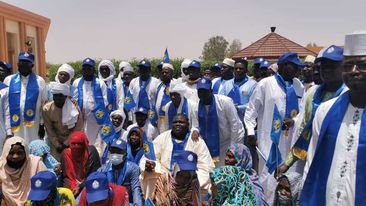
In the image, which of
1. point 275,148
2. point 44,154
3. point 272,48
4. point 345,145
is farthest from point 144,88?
point 272,48

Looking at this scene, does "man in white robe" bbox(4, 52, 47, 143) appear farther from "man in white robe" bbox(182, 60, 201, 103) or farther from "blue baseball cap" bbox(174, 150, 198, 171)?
"blue baseball cap" bbox(174, 150, 198, 171)

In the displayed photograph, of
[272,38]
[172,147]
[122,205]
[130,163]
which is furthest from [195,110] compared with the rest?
[272,38]

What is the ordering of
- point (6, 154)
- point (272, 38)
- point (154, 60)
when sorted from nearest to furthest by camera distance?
1. point (6, 154)
2. point (272, 38)
3. point (154, 60)

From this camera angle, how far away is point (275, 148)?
19.2ft

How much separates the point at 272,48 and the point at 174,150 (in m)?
15.6

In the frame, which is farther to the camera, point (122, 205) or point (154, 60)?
point (154, 60)

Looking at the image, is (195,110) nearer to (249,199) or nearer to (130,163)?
(130,163)

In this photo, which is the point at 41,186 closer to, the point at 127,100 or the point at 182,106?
the point at 182,106

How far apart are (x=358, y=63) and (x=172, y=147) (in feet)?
10.5

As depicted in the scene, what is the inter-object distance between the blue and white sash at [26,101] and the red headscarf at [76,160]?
5.04ft

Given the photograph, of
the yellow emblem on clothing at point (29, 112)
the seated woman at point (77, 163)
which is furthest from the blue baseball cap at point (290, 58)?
the yellow emblem on clothing at point (29, 112)

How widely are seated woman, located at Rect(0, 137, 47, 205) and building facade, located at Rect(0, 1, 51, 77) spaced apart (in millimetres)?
Answer: 14941

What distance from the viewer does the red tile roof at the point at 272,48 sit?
19.9 metres

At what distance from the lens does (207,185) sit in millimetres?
5301
